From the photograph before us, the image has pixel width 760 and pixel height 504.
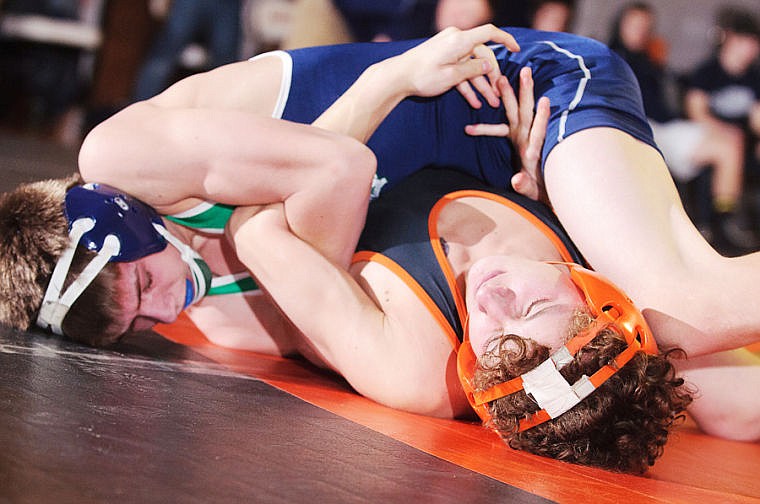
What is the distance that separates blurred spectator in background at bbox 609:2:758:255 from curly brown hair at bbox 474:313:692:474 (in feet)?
14.7

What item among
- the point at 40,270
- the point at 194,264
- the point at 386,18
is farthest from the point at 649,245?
the point at 386,18

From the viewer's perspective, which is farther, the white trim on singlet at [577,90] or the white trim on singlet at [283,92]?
the white trim on singlet at [283,92]

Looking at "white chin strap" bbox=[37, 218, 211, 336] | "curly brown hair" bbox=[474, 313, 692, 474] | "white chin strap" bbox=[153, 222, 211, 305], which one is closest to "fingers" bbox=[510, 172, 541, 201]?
"curly brown hair" bbox=[474, 313, 692, 474]

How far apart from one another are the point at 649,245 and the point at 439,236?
1.66 ft

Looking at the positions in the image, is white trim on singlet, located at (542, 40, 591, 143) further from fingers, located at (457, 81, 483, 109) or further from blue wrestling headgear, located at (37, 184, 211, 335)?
blue wrestling headgear, located at (37, 184, 211, 335)

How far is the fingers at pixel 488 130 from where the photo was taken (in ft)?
7.57

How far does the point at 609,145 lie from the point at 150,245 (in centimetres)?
111

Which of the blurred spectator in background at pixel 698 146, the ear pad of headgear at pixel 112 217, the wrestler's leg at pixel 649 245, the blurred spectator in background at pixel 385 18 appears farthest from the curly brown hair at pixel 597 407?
→ the blurred spectator in background at pixel 698 146

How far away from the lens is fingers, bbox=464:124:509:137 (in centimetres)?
231

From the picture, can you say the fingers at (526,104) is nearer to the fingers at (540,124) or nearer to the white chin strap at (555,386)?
the fingers at (540,124)

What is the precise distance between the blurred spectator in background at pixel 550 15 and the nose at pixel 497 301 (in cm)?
471

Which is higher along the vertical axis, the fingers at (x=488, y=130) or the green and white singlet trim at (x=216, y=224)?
the fingers at (x=488, y=130)

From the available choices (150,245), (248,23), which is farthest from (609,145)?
(248,23)

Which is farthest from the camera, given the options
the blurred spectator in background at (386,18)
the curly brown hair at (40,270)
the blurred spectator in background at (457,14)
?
the blurred spectator in background at (457,14)
